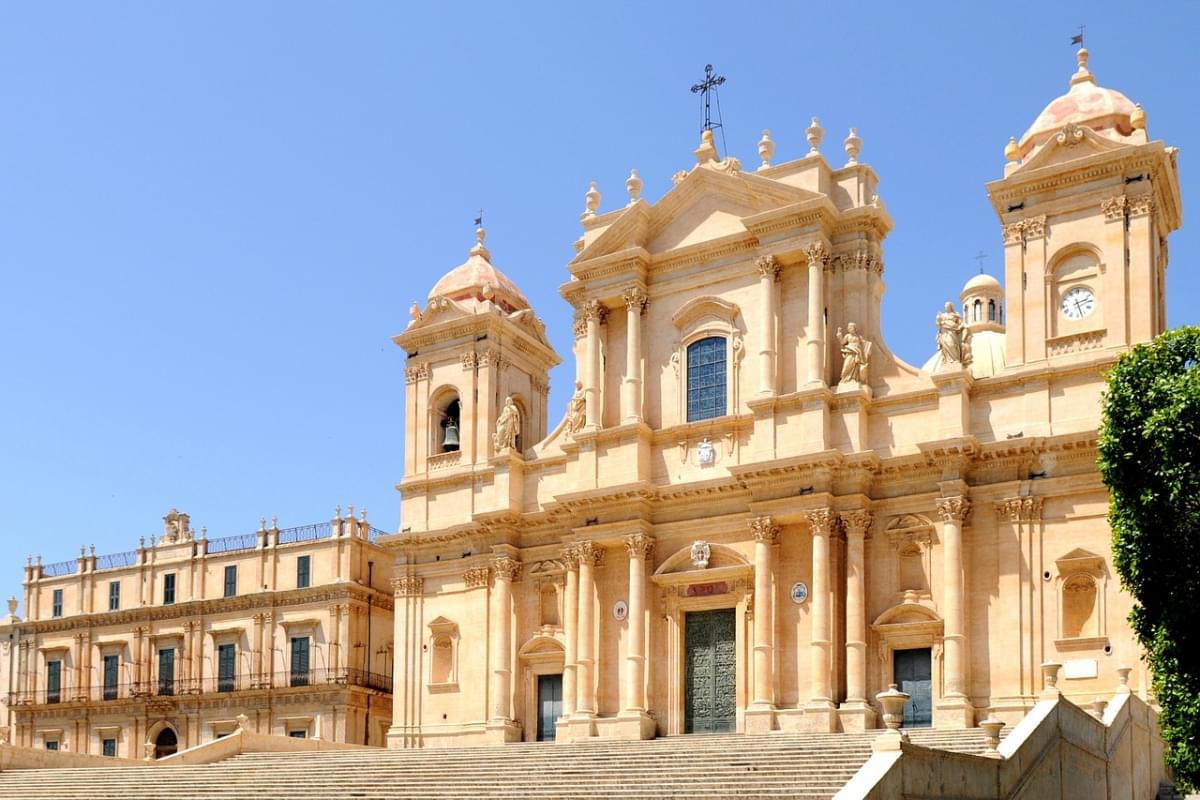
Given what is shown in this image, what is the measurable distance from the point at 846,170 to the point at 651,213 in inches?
195

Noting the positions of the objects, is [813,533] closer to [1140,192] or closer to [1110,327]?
[1110,327]

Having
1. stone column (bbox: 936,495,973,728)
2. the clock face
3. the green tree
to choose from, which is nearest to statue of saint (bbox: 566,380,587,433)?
stone column (bbox: 936,495,973,728)

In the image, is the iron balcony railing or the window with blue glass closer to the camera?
the window with blue glass

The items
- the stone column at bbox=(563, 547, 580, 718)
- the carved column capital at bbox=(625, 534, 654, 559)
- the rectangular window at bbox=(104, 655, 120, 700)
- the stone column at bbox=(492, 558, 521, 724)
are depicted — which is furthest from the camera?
the rectangular window at bbox=(104, 655, 120, 700)

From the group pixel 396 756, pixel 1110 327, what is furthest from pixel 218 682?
pixel 1110 327

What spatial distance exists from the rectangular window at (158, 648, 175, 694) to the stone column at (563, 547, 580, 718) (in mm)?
20973

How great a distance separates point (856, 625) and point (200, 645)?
27703 mm

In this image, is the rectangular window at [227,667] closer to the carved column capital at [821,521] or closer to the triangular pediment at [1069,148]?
the carved column capital at [821,521]

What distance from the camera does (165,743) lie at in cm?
4981

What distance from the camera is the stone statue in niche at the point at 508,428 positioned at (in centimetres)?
3672

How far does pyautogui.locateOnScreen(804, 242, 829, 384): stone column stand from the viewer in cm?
3184

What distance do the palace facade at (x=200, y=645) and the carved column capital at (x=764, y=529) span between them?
19.3 meters

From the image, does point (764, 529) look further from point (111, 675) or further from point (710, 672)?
point (111, 675)

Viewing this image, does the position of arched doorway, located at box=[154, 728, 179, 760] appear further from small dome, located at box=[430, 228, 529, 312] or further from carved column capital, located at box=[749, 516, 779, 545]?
carved column capital, located at box=[749, 516, 779, 545]
